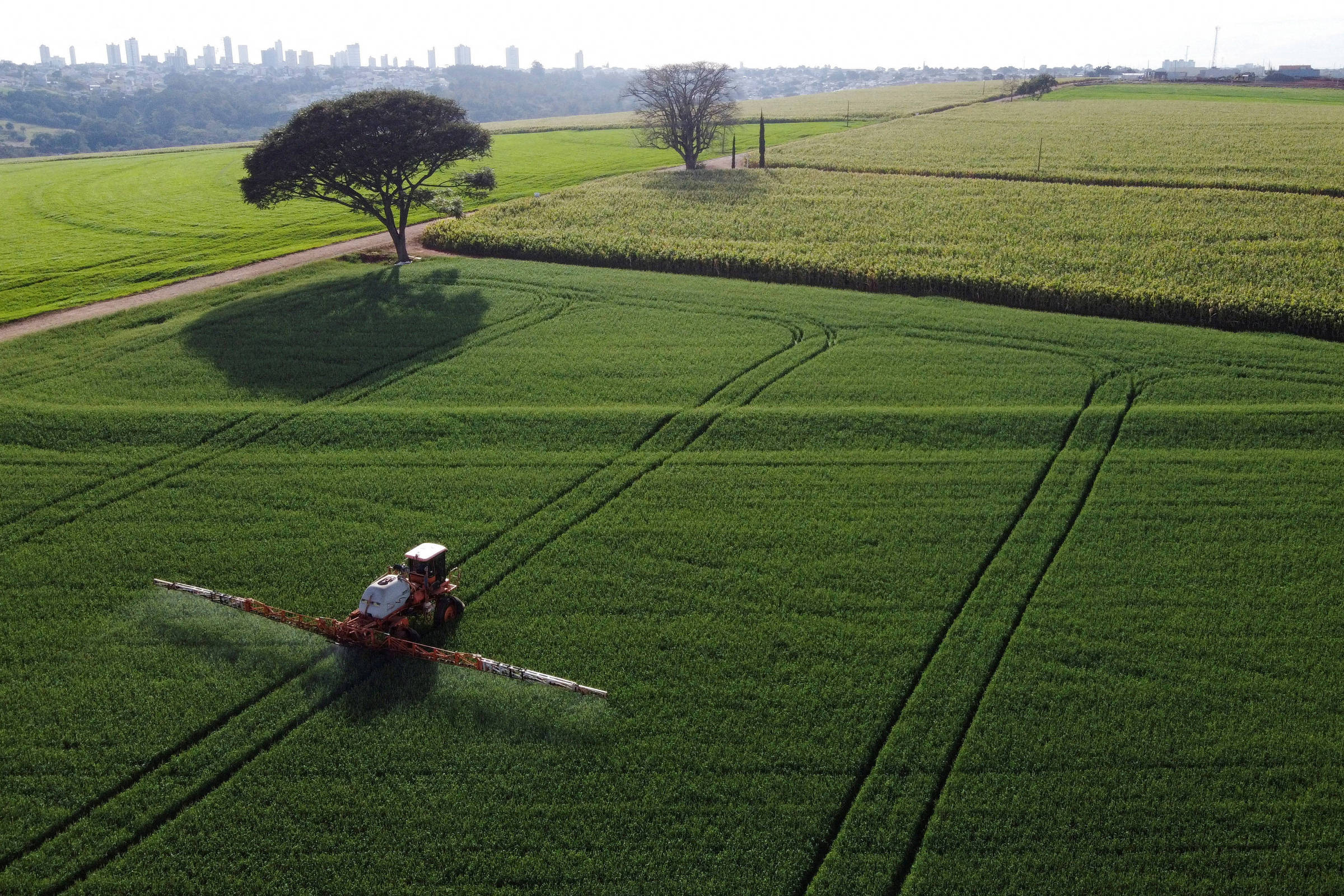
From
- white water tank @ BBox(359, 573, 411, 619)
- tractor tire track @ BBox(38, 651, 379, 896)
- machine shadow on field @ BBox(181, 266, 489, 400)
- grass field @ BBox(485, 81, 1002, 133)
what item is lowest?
tractor tire track @ BBox(38, 651, 379, 896)

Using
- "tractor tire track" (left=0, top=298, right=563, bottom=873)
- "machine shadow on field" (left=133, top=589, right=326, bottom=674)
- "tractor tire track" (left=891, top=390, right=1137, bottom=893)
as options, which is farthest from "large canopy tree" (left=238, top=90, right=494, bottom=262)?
"tractor tire track" (left=891, top=390, right=1137, bottom=893)

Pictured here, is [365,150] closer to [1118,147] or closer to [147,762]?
[147,762]

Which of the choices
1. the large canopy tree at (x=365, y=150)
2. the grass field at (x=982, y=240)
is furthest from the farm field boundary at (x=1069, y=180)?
the large canopy tree at (x=365, y=150)

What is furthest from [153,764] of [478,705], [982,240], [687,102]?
[687,102]

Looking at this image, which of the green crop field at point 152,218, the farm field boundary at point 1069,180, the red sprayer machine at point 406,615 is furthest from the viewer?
the farm field boundary at point 1069,180

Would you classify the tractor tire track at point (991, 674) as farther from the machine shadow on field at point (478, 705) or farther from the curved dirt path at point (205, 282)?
the curved dirt path at point (205, 282)

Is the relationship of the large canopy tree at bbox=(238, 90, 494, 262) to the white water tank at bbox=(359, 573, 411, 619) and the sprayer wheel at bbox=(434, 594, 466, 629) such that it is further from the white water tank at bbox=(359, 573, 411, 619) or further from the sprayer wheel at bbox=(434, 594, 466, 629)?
the white water tank at bbox=(359, 573, 411, 619)

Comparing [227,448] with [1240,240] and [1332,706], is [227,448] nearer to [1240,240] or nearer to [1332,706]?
[1332,706]

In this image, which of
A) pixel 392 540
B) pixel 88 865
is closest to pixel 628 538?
pixel 392 540
